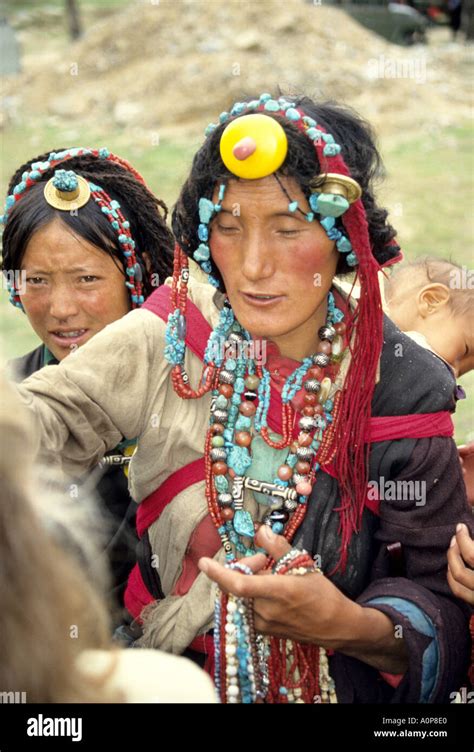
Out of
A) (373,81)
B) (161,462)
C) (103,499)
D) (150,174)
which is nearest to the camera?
(161,462)

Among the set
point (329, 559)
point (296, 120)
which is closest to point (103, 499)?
point (329, 559)

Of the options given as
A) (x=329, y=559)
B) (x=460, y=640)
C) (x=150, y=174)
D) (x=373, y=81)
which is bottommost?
(x=460, y=640)

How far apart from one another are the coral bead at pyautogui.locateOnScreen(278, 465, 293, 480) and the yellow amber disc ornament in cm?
67

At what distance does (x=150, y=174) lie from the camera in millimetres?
11766

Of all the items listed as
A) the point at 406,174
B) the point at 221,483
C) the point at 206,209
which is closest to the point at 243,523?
the point at 221,483

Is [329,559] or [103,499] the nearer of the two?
[329,559]

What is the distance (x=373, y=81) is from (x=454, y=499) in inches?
518

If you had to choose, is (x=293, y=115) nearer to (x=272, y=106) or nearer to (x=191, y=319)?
(x=272, y=106)

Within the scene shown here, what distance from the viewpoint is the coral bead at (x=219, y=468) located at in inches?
90.7

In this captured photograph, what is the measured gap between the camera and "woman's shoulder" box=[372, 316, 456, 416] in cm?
229

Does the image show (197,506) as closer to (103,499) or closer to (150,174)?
(103,499)

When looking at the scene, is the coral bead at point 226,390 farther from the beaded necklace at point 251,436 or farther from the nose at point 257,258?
the nose at point 257,258

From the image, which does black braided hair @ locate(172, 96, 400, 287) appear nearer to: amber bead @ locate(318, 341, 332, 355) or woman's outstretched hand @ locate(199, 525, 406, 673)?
amber bead @ locate(318, 341, 332, 355)

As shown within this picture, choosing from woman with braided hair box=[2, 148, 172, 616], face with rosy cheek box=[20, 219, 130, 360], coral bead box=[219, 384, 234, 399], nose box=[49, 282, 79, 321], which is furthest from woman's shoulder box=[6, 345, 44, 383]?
coral bead box=[219, 384, 234, 399]
